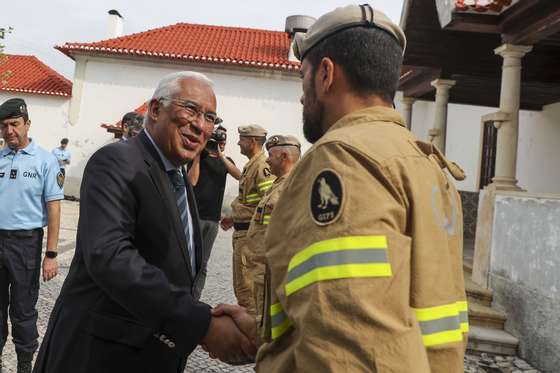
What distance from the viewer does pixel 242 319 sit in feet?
5.63

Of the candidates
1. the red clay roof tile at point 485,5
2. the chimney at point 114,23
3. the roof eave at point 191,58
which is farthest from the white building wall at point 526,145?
the chimney at point 114,23

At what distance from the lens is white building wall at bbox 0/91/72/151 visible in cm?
1773

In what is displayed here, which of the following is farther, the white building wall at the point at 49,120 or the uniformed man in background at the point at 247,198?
the white building wall at the point at 49,120

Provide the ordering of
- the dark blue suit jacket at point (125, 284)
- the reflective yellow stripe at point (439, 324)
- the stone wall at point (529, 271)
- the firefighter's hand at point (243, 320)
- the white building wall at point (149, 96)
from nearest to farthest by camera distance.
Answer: the reflective yellow stripe at point (439, 324) → the dark blue suit jacket at point (125, 284) → the firefighter's hand at point (243, 320) → the stone wall at point (529, 271) → the white building wall at point (149, 96)

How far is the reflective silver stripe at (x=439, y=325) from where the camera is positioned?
1.16m

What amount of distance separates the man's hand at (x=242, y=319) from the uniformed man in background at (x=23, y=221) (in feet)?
8.13

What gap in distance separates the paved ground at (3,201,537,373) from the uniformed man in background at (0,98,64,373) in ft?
1.45

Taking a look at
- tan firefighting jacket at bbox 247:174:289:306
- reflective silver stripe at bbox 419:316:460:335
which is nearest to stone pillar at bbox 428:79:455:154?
tan firefighting jacket at bbox 247:174:289:306

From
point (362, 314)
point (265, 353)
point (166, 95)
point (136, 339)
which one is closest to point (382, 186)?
point (362, 314)

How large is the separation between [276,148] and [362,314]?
3688mm

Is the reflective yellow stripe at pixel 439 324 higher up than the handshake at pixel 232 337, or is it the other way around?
the reflective yellow stripe at pixel 439 324

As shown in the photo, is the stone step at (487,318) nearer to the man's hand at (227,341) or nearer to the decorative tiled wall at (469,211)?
the man's hand at (227,341)

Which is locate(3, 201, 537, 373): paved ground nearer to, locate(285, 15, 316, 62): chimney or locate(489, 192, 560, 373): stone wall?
locate(489, 192, 560, 373): stone wall

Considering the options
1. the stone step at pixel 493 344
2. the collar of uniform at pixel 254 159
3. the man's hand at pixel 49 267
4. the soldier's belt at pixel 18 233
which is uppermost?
the collar of uniform at pixel 254 159
